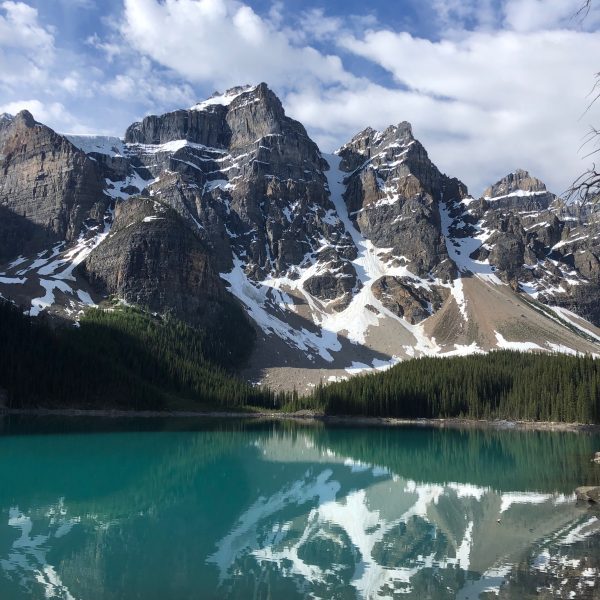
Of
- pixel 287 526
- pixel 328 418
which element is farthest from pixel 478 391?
pixel 287 526

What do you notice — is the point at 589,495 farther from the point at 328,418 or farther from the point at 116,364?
the point at 116,364

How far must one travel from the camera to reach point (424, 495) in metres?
36.5

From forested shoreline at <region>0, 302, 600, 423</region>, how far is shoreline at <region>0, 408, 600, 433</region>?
4.93ft

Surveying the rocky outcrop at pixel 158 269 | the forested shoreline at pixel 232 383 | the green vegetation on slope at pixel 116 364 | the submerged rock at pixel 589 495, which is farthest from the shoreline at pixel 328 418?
the submerged rock at pixel 589 495

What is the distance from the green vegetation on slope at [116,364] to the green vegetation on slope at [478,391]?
2315cm

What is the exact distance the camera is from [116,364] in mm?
123375

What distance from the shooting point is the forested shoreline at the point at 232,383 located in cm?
10600

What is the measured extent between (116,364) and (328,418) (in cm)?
4222

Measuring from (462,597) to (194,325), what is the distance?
6156 inches

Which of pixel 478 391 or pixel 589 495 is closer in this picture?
pixel 589 495

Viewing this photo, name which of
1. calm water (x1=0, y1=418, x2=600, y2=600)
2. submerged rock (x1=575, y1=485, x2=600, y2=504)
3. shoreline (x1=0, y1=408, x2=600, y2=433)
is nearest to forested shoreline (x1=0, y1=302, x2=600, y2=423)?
shoreline (x1=0, y1=408, x2=600, y2=433)

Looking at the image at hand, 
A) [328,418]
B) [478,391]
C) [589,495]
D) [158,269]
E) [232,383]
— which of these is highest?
[158,269]

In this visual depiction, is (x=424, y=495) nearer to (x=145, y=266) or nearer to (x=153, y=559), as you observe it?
(x=153, y=559)

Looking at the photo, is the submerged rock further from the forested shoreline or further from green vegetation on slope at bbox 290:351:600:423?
green vegetation on slope at bbox 290:351:600:423
